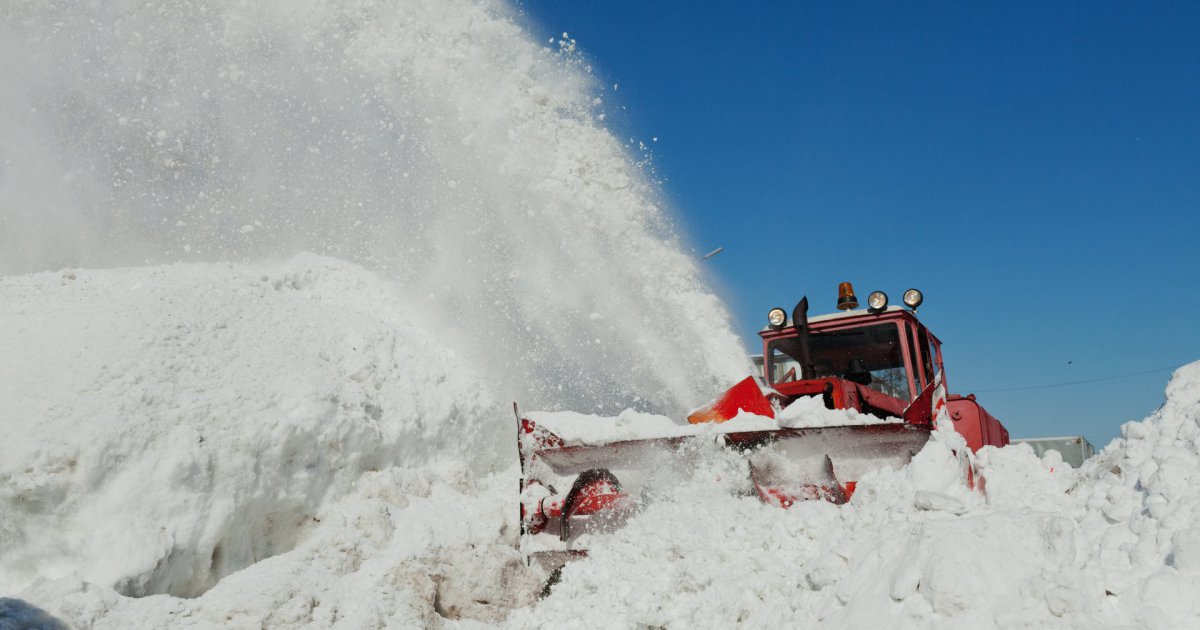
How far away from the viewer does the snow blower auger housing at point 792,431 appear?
4551 millimetres

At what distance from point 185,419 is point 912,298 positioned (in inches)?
218

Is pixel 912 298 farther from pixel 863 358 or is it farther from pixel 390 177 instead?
pixel 390 177

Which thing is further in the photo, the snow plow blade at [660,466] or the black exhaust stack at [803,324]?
the black exhaust stack at [803,324]

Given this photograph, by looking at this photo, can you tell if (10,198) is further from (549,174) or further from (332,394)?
(549,174)

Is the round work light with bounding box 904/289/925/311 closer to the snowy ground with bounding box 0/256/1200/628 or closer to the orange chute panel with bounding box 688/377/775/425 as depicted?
the orange chute panel with bounding box 688/377/775/425

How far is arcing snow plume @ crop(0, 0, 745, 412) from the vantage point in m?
6.84

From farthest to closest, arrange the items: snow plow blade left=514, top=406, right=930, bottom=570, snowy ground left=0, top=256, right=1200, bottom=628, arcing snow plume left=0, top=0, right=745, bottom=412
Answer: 1. arcing snow plume left=0, top=0, right=745, bottom=412
2. snow plow blade left=514, top=406, right=930, bottom=570
3. snowy ground left=0, top=256, right=1200, bottom=628

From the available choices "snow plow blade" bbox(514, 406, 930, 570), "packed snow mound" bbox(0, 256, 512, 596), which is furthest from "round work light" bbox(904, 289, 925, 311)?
"packed snow mound" bbox(0, 256, 512, 596)

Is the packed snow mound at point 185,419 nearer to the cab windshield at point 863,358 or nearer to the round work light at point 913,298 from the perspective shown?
the cab windshield at point 863,358

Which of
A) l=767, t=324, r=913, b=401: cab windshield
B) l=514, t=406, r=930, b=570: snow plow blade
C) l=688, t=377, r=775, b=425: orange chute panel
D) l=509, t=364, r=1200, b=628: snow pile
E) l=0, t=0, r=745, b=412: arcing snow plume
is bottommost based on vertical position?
l=509, t=364, r=1200, b=628: snow pile

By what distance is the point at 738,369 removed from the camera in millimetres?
7359

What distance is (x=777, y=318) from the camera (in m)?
6.72

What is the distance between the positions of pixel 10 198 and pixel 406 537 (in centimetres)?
504

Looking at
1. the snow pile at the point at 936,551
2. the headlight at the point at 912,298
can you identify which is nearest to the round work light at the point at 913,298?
the headlight at the point at 912,298
